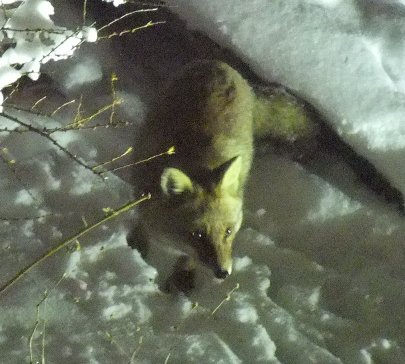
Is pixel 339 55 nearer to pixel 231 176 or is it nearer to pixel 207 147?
pixel 207 147

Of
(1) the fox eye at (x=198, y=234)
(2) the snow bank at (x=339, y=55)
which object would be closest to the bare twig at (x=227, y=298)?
(1) the fox eye at (x=198, y=234)

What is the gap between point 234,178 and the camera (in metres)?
3.58

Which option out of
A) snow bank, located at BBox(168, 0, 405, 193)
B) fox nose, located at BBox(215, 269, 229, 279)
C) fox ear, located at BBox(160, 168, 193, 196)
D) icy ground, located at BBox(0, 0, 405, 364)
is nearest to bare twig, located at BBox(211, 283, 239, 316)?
icy ground, located at BBox(0, 0, 405, 364)

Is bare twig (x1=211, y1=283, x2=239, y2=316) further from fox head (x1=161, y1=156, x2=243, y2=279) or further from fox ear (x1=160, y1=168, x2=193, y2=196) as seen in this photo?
fox ear (x1=160, y1=168, x2=193, y2=196)

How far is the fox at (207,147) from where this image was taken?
352 centimetres

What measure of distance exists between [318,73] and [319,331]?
1864 millimetres

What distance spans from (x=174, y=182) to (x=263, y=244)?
1026 millimetres

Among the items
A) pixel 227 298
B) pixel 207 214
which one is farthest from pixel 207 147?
pixel 227 298

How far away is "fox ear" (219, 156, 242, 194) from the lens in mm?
3408

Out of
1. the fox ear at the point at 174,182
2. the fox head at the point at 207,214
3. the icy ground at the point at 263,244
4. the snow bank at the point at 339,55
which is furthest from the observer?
the snow bank at the point at 339,55

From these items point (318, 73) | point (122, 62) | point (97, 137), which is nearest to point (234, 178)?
point (318, 73)

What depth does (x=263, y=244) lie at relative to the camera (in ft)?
13.5

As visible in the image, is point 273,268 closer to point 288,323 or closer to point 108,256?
point 288,323

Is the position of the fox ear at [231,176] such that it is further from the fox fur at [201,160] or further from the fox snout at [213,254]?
the fox snout at [213,254]
